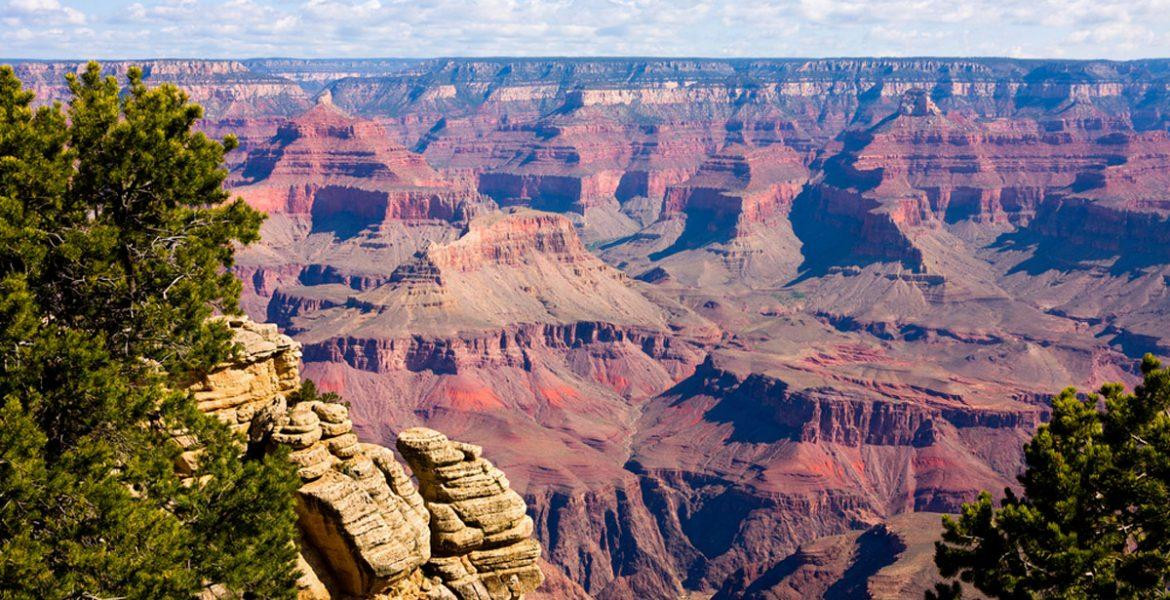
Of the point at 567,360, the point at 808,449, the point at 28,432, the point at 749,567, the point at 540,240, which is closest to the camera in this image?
the point at 28,432

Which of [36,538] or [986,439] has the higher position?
[36,538]

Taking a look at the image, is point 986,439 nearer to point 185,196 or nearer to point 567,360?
point 567,360

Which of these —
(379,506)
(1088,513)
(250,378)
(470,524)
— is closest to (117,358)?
(379,506)

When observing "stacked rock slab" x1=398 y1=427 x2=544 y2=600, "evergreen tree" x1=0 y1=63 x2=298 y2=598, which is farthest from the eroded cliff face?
"evergreen tree" x1=0 y1=63 x2=298 y2=598

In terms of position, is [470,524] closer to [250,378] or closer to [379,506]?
[379,506]

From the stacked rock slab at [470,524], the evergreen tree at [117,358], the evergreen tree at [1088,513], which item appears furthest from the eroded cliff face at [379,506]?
the evergreen tree at [1088,513]

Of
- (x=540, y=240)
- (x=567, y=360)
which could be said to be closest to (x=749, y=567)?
(x=567, y=360)

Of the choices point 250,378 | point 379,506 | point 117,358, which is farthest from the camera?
point 250,378

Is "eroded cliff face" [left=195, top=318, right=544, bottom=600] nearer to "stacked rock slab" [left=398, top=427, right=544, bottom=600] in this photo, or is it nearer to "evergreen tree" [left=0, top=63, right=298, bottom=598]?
"stacked rock slab" [left=398, top=427, right=544, bottom=600]
